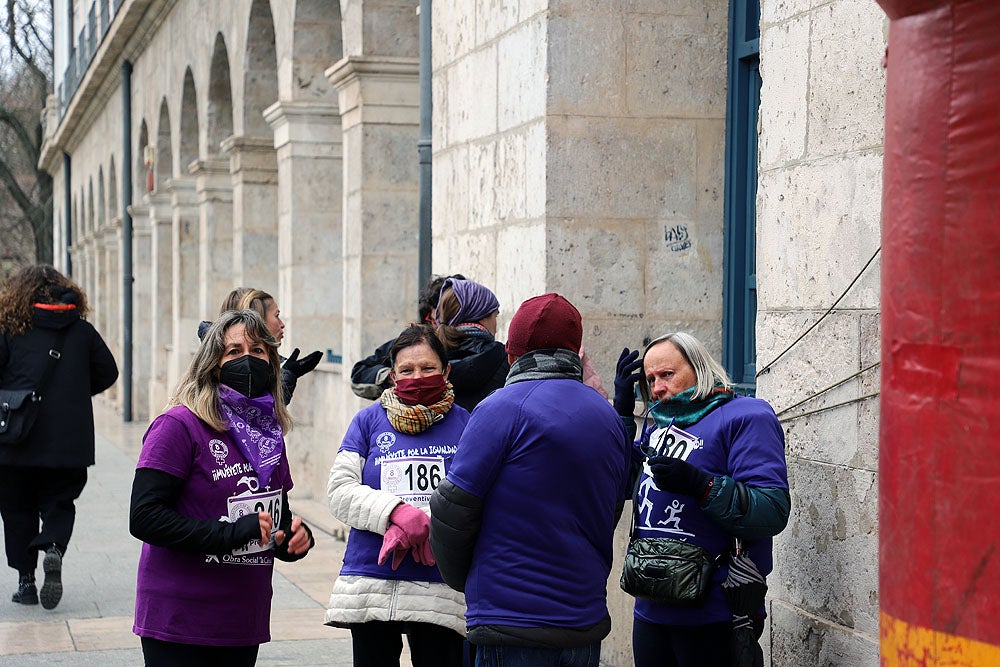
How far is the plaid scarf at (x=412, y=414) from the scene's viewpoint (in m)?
4.20

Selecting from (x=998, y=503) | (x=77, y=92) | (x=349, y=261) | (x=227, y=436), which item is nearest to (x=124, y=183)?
(x=77, y=92)

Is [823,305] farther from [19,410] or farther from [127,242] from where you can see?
[127,242]

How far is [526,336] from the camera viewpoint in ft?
11.8

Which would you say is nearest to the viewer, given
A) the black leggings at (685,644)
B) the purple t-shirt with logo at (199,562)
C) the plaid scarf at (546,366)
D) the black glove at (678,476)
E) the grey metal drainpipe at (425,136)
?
the plaid scarf at (546,366)

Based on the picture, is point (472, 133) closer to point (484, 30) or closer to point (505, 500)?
point (484, 30)

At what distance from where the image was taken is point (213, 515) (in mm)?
3896

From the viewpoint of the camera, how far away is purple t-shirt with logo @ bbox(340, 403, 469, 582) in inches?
164

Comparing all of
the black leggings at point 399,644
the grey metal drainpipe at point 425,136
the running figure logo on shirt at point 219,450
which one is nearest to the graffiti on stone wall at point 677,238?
the grey metal drainpipe at point 425,136

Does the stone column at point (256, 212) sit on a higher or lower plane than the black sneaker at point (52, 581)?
higher

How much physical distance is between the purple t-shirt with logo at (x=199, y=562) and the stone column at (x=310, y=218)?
8554 millimetres

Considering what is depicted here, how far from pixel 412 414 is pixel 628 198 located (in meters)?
2.68

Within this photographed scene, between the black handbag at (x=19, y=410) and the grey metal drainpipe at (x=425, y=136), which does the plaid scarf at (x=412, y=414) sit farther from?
the grey metal drainpipe at (x=425, y=136)

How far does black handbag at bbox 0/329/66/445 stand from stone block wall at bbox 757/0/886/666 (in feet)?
14.0

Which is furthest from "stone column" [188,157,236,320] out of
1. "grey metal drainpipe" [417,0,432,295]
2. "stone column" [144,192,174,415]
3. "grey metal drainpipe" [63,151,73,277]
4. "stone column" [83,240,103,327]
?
"grey metal drainpipe" [63,151,73,277]
